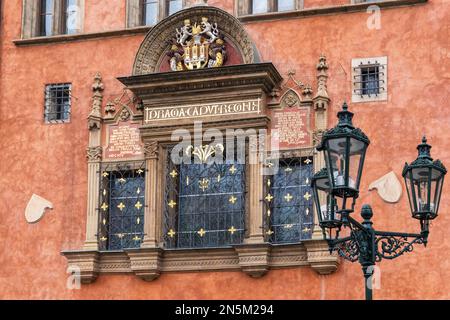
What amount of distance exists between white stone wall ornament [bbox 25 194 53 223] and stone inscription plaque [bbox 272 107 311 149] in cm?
423

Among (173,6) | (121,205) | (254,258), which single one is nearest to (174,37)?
(173,6)

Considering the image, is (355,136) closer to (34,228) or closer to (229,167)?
(229,167)

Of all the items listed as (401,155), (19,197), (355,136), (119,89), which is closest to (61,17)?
(119,89)

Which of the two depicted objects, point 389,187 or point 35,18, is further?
point 35,18

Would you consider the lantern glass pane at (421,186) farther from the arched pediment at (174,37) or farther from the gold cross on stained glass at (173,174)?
the gold cross on stained glass at (173,174)

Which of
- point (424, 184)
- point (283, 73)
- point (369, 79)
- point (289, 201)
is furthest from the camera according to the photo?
point (283, 73)

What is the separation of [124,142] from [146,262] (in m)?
2.21

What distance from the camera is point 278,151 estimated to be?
59.6ft

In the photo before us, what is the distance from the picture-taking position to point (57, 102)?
1980 cm

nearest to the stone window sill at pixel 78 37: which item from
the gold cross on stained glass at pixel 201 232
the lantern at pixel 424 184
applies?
the gold cross on stained glass at pixel 201 232

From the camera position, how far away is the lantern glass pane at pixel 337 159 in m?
11.0

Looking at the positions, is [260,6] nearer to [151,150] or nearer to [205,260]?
[151,150]

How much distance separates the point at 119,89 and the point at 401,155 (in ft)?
16.7

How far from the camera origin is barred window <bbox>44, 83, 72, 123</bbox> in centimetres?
1966
